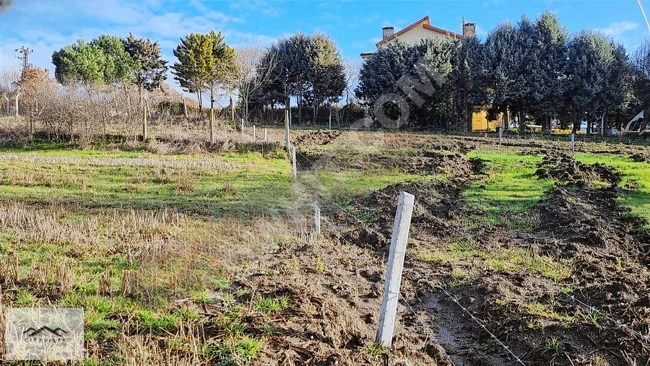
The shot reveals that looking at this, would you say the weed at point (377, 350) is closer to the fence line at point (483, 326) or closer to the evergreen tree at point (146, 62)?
the fence line at point (483, 326)

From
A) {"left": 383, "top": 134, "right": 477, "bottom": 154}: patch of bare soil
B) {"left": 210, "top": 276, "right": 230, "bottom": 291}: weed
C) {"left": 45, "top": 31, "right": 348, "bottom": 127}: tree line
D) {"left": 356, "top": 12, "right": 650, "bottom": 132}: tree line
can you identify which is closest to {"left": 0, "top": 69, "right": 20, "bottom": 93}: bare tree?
{"left": 45, "top": 31, "right": 348, "bottom": 127}: tree line

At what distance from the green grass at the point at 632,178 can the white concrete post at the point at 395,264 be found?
6.21 metres

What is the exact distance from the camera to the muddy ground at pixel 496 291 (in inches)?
130

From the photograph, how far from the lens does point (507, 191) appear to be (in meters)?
9.78

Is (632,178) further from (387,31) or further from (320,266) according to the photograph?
(387,31)

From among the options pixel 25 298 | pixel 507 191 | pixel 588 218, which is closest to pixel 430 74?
pixel 507 191

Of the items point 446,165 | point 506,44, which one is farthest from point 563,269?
point 506,44

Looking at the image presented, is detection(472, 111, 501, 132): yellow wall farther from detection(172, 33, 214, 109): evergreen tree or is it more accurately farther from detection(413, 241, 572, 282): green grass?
detection(413, 241, 572, 282): green grass

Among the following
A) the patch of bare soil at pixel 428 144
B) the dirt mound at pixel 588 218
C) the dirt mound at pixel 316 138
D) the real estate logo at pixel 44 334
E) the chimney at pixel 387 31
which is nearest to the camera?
the real estate logo at pixel 44 334

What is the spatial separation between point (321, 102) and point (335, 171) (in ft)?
59.1

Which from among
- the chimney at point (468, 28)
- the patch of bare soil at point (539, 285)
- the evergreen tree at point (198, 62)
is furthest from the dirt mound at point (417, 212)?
the chimney at point (468, 28)

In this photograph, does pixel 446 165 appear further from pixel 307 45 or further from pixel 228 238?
pixel 307 45

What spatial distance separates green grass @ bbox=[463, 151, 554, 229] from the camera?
7852 mm

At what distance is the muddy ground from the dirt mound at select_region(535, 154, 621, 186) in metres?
1.09
